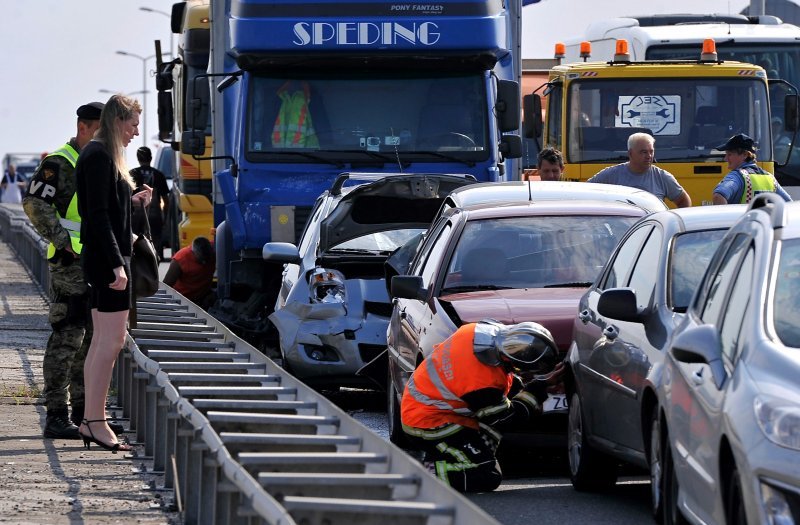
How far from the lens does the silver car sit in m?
5.93

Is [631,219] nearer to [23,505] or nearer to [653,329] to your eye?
[653,329]

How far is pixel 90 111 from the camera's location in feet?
35.7

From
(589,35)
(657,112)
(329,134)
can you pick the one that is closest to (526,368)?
(329,134)

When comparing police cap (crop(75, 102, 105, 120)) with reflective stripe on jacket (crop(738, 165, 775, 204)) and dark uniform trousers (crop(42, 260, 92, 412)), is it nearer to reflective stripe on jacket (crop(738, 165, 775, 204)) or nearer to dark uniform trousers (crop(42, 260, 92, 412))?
dark uniform trousers (crop(42, 260, 92, 412))

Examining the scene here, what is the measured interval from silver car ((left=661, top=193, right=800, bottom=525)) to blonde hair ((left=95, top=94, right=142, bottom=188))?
140 inches

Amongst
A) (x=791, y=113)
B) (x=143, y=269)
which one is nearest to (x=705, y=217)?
(x=143, y=269)

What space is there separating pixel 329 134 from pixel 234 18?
1324mm

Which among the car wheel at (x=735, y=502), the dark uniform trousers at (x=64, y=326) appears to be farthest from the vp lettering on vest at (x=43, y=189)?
the car wheel at (x=735, y=502)

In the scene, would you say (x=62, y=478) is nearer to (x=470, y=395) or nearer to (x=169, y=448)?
(x=169, y=448)

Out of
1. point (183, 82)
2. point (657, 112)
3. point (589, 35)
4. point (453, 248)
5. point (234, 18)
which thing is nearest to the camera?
point (453, 248)

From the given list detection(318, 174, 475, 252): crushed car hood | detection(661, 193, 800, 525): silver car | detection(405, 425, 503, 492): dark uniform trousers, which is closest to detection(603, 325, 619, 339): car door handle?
detection(405, 425, 503, 492): dark uniform trousers

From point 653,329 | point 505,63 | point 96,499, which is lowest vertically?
point 96,499

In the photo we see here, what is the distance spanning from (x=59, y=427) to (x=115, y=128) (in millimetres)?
1856

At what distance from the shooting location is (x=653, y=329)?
27.8 feet
